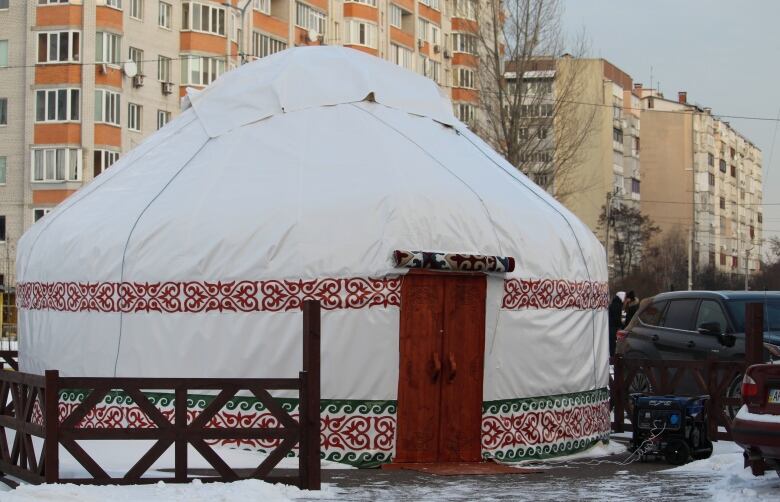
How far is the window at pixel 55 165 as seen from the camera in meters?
45.4

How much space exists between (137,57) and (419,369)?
36626 millimetres

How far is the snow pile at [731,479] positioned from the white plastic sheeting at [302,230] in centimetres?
192

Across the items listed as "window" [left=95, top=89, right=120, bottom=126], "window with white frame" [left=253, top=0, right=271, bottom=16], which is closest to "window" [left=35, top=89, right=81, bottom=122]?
"window" [left=95, top=89, right=120, bottom=126]

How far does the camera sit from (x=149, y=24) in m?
48.1

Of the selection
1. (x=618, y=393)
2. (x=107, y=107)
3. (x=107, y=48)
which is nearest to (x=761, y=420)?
(x=618, y=393)

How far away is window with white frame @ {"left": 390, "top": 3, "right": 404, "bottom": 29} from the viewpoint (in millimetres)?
62250

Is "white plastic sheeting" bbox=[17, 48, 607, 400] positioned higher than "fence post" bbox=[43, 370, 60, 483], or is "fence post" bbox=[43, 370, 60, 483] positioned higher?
"white plastic sheeting" bbox=[17, 48, 607, 400]

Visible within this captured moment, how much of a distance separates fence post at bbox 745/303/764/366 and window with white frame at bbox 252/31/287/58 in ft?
126

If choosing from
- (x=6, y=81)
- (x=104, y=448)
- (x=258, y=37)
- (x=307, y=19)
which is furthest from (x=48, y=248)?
(x=307, y=19)

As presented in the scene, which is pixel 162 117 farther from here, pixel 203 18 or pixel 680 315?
pixel 680 315

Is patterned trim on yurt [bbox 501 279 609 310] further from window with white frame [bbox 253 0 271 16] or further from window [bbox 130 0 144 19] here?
window with white frame [bbox 253 0 271 16]

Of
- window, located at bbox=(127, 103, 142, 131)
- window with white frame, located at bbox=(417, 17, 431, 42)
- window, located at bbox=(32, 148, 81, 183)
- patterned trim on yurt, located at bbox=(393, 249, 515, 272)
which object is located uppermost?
window with white frame, located at bbox=(417, 17, 431, 42)

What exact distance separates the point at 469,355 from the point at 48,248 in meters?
4.92

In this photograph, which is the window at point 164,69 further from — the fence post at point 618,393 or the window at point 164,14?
the fence post at point 618,393
